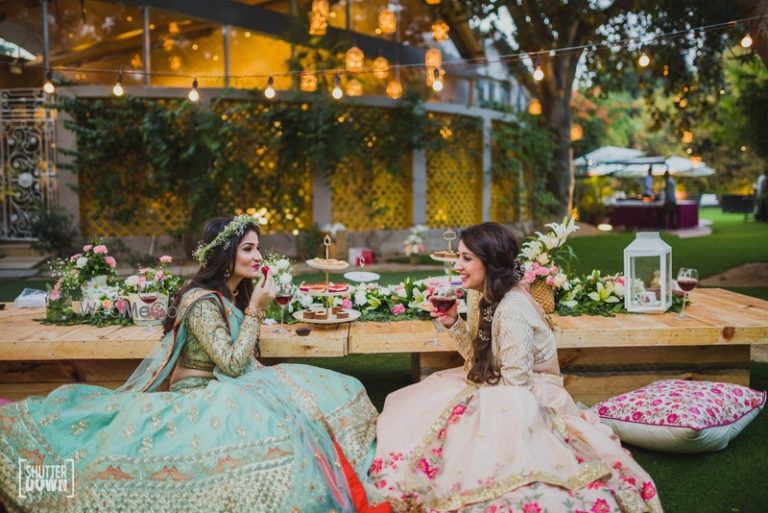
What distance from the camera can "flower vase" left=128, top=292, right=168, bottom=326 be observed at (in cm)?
401

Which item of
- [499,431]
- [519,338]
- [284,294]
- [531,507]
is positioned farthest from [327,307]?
[531,507]

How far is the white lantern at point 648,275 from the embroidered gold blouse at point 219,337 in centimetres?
238

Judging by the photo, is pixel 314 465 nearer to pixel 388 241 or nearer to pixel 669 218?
pixel 388 241

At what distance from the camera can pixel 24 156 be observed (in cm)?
1246

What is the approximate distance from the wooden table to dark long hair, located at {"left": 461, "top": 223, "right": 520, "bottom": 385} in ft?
1.98

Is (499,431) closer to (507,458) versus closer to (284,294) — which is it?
Result: (507,458)

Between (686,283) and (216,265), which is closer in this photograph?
(216,265)

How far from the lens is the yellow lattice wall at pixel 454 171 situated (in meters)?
13.8

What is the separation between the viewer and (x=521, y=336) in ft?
9.47

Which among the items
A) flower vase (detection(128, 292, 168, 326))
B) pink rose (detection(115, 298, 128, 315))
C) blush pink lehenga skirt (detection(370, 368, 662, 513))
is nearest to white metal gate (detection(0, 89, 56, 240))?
pink rose (detection(115, 298, 128, 315))

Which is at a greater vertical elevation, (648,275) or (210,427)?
(648,275)

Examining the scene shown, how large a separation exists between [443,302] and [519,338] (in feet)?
1.50

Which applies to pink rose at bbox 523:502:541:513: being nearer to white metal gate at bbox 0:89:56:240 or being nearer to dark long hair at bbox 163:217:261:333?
dark long hair at bbox 163:217:261:333

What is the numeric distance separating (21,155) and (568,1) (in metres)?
10.4
